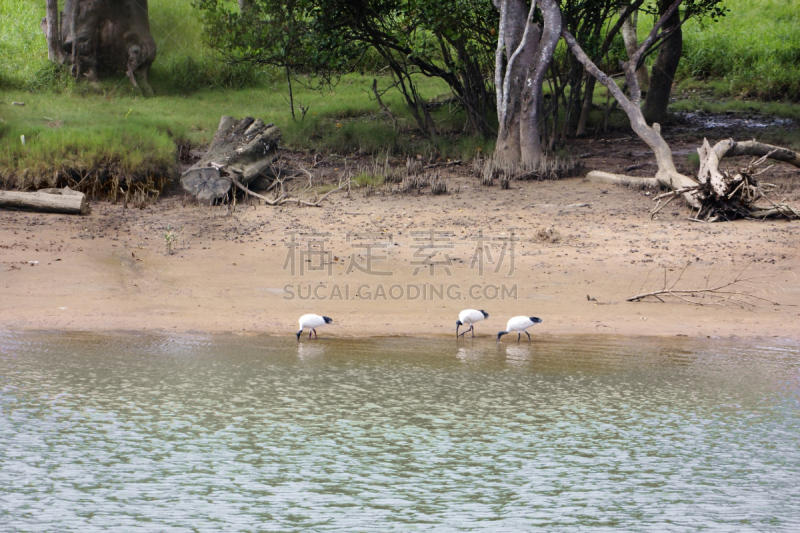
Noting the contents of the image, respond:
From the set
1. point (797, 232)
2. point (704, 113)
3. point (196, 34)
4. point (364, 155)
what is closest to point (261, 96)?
point (196, 34)

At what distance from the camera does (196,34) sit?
2078 cm

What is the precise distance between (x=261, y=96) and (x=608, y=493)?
16098 millimetres

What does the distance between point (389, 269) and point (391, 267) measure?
0.05 metres

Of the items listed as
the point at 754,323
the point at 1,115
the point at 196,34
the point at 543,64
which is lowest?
the point at 754,323

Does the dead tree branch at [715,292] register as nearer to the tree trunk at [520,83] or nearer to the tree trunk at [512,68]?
the tree trunk at [520,83]

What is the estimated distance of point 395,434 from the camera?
5.08 metres

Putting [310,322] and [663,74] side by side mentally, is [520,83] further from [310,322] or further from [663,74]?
[310,322]

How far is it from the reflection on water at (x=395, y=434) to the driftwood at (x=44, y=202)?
3.90 meters

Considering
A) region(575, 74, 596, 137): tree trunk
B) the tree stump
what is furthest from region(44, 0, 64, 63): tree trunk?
region(575, 74, 596, 137): tree trunk

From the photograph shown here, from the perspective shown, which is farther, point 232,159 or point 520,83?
point 520,83

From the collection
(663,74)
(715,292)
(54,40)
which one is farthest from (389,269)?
(54,40)

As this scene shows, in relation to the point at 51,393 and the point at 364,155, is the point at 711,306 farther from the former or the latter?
the point at 364,155

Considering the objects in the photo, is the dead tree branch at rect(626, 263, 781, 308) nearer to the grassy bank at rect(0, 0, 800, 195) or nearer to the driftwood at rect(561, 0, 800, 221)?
the driftwood at rect(561, 0, 800, 221)

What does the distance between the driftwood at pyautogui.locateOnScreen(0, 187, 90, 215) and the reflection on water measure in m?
3.90
